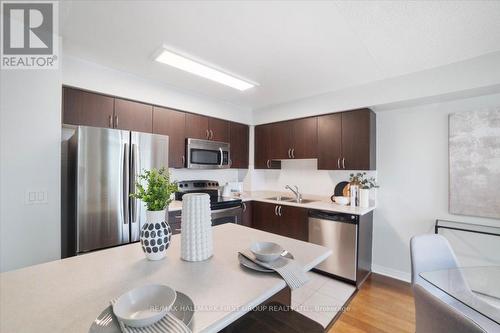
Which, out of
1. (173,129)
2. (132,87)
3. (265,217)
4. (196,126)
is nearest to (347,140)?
(265,217)

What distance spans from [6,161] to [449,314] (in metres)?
2.76

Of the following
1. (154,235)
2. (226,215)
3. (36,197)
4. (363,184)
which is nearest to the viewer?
(154,235)

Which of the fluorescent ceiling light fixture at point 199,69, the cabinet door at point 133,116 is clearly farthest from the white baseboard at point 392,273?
the cabinet door at point 133,116

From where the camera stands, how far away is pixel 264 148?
12.7 feet

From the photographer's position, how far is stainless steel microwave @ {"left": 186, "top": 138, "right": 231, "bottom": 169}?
305 centimetres

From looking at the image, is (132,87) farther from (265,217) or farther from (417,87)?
(417,87)

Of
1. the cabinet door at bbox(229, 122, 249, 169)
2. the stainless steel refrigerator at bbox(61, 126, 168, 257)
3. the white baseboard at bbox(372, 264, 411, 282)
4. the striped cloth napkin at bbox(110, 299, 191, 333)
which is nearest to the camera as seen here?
the striped cloth napkin at bbox(110, 299, 191, 333)

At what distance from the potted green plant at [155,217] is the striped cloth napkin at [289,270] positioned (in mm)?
431

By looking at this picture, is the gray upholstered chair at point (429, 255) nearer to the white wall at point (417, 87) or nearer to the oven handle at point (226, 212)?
the white wall at point (417, 87)

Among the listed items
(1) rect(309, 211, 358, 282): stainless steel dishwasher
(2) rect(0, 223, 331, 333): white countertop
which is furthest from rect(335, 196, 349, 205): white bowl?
(2) rect(0, 223, 331, 333): white countertop

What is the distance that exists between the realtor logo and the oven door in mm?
2175

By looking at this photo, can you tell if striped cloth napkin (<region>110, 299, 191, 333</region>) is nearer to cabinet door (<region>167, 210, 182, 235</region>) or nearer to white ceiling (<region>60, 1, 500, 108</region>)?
white ceiling (<region>60, 1, 500, 108</region>)

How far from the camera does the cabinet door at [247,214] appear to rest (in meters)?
3.36

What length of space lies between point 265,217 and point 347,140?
1615mm
